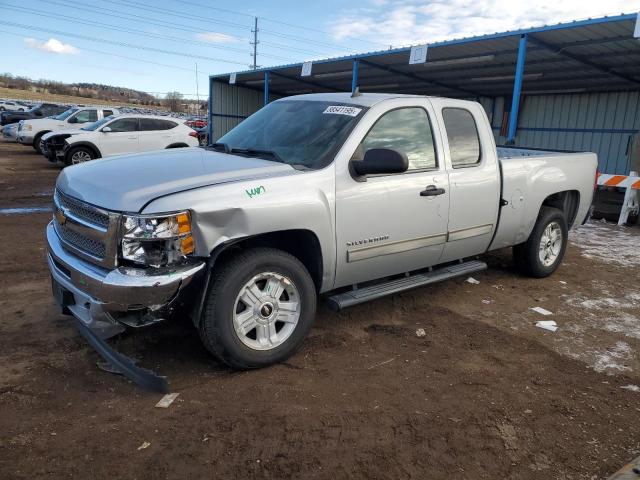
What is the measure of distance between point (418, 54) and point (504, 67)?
13.4 feet

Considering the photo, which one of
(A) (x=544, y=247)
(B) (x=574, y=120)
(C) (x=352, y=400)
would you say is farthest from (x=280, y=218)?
(B) (x=574, y=120)

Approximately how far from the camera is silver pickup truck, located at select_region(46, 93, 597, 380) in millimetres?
3012

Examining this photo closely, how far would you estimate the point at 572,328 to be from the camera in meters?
4.60

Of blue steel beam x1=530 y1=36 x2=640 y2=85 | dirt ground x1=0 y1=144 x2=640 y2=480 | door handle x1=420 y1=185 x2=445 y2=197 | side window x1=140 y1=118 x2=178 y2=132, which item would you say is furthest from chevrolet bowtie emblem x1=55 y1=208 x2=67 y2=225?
side window x1=140 y1=118 x2=178 y2=132

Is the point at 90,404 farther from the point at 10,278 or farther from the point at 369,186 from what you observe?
the point at 10,278

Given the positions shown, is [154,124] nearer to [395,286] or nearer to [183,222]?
[395,286]

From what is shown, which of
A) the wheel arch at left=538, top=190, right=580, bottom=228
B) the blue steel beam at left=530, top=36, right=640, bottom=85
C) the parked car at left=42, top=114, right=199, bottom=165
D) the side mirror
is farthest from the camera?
the parked car at left=42, top=114, right=199, bottom=165

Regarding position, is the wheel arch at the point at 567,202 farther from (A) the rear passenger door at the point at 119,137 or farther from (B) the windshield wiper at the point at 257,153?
(A) the rear passenger door at the point at 119,137

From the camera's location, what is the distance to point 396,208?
4055 millimetres

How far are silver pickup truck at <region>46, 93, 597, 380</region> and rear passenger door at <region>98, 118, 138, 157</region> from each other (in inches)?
446

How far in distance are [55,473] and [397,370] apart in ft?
7.26

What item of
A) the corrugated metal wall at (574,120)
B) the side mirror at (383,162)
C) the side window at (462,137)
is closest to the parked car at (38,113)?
the corrugated metal wall at (574,120)

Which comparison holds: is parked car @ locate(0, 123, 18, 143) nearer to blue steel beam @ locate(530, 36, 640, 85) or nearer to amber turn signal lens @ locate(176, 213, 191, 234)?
blue steel beam @ locate(530, 36, 640, 85)

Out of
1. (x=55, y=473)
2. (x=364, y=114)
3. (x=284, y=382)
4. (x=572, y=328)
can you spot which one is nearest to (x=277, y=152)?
(x=364, y=114)
